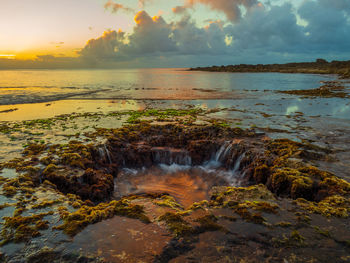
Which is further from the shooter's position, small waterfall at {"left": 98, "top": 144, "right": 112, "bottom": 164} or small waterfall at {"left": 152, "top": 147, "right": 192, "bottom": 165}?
small waterfall at {"left": 152, "top": 147, "right": 192, "bottom": 165}

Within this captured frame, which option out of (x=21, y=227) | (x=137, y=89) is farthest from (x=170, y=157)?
(x=137, y=89)

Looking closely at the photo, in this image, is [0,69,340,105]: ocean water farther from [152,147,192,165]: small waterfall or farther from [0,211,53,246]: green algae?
[0,211,53,246]: green algae

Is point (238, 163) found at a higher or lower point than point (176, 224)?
lower

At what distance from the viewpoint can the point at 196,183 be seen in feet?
49.3

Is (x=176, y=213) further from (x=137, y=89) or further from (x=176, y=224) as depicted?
(x=137, y=89)

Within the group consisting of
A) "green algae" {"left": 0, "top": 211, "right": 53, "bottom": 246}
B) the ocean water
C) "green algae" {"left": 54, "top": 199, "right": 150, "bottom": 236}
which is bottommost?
"green algae" {"left": 54, "top": 199, "right": 150, "bottom": 236}

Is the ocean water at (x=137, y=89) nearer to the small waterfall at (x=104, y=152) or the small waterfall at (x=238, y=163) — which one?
the small waterfall at (x=104, y=152)

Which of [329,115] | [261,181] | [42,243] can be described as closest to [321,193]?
[261,181]

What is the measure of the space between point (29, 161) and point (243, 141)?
52.5 feet

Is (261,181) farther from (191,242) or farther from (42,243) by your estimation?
(42,243)

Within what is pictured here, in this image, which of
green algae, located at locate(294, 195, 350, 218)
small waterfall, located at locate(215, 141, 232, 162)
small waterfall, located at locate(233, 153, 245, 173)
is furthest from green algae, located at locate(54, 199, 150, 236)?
small waterfall, located at locate(215, 141, 232, 162)

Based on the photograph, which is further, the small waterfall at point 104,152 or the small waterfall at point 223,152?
the small waterfall at point 223,152

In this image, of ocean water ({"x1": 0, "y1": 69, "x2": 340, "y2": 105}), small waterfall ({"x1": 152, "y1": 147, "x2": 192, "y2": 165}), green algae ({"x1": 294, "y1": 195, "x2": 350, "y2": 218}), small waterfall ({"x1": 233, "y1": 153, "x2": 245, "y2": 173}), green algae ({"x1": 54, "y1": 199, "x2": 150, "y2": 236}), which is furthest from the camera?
ocean water ({"x1": 0, "y1": 69, "x2": 340, "y2": 105})

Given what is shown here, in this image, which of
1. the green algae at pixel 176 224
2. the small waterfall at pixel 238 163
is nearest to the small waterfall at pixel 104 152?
the green algae at pixel 176 224
